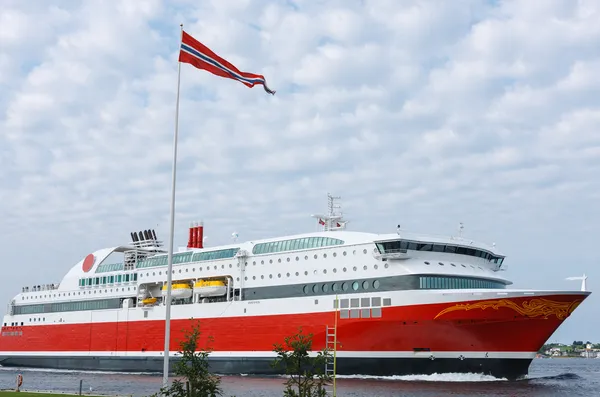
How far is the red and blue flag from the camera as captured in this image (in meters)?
22.2

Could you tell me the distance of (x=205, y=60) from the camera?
2259cm

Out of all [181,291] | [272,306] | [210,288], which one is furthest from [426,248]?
[181,291]

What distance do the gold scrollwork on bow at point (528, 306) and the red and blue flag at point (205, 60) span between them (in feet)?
48.4

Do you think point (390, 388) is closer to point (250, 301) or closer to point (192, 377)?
point (250, 301)

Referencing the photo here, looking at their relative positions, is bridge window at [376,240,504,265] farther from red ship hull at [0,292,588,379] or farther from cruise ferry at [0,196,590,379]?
red ship hull at [0,292,588,379]

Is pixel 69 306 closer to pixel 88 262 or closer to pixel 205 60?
pixel 88 262

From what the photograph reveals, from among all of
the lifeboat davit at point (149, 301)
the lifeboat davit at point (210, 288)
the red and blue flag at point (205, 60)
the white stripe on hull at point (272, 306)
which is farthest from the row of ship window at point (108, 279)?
the red and blue flag at point (205, 60)

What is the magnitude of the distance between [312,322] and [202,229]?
580 inches

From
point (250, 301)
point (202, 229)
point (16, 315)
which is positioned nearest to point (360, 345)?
point (250, 301)

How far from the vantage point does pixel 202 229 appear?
46.4 m

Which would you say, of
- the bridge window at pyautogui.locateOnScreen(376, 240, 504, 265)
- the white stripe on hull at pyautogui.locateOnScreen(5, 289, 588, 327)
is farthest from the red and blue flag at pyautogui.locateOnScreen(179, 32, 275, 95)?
the white stripe on hull at pyautogui.locateOnScreen(5, 289, 588, 327)

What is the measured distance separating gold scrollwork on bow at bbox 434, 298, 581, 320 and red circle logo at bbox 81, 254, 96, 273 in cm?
2943

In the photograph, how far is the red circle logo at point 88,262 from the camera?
50.4 metres

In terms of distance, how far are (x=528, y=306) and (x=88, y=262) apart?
110ft
